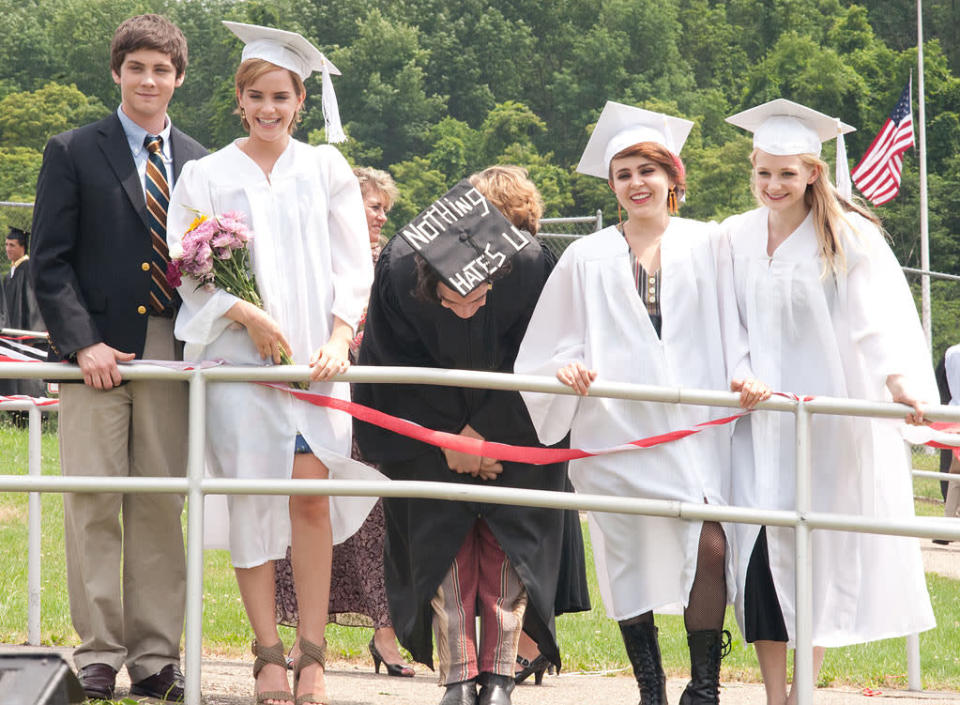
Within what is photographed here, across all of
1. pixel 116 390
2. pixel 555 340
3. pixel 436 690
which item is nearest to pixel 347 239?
pixel 555 340

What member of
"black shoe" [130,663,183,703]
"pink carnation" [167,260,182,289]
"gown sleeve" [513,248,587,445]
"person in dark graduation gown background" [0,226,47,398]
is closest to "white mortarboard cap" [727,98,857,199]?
"gown sleeve" [513,248,587,445]

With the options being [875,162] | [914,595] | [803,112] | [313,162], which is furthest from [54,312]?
[875,162]

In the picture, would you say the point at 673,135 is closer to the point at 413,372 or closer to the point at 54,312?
the point at 413,372

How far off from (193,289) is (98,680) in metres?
1.35

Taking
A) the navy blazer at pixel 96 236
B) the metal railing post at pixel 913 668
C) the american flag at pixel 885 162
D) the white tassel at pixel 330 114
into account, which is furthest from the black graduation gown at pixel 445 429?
the american flag at pixel 885 162

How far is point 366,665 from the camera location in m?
7.43

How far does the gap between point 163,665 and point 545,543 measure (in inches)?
54.6

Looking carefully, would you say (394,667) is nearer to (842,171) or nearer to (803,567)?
(803,567)

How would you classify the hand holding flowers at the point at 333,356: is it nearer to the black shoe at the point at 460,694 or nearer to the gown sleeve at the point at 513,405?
the gown sleeve at the point at 513,405

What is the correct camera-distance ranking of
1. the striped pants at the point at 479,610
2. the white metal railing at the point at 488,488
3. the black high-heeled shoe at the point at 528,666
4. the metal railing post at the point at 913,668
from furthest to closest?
the metal railing post at the point at 913,668
the black high-heeled shoe at the point at 528,666
the striped pants at the point at 479,610
the white metal railing at the point at 488,488

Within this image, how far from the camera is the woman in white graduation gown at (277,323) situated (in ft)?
→ 16.9

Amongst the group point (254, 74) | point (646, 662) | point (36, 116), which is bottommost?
point (646, 662)

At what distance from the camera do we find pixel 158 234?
541 cm

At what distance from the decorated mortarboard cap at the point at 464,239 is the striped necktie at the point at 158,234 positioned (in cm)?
87
